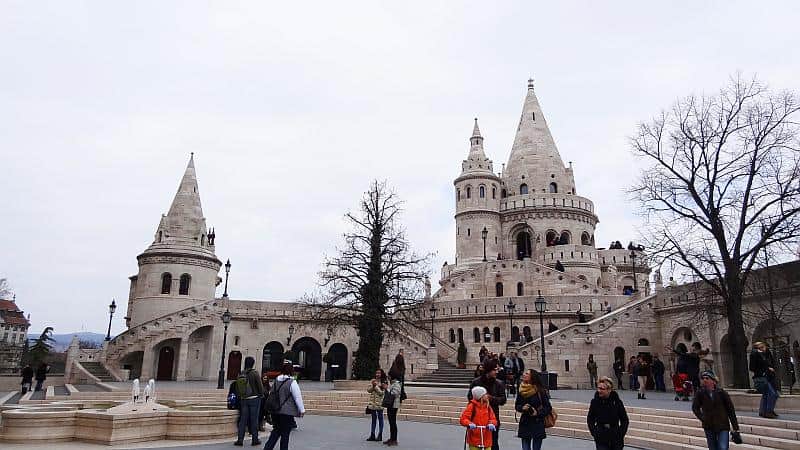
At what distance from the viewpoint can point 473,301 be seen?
38.9m

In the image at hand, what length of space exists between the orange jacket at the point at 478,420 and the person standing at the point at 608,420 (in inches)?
54.8

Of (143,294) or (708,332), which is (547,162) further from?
(143,294)

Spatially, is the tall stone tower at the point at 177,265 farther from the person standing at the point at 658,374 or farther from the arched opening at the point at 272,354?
the person standing at the point at 658,374

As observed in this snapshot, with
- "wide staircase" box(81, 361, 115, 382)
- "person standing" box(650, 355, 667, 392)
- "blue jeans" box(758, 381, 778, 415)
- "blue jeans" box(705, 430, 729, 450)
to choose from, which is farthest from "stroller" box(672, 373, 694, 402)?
"wide staircase" box(81, 361, 115, 382)

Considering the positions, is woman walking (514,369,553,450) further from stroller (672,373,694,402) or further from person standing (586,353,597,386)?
person standing (586,353,597,386)

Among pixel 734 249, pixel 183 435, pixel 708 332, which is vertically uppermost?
pixel 734 249

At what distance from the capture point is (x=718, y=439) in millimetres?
8648

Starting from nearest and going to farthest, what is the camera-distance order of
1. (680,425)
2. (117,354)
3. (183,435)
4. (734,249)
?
(183,435) < (680,425) < (734,249) < (117,354)

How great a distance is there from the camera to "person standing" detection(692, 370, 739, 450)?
8516mm

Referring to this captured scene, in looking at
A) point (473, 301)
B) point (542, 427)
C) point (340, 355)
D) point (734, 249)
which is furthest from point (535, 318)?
point (542, 427)

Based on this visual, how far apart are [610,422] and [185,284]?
36979 millimetres

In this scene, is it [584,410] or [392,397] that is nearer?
[392,397]

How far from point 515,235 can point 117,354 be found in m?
36.6

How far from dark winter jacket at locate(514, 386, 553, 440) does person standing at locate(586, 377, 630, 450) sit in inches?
34.3
